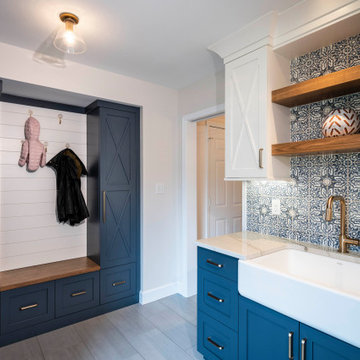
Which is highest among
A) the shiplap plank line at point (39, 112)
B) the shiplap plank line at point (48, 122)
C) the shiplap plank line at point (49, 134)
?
the shiplap plank line at point (39, 112)

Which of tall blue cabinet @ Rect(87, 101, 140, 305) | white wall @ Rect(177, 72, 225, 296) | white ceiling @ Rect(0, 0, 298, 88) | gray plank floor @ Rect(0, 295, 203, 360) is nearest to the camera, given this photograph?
white ceiling @ Rect(0, 0, 298, 88)

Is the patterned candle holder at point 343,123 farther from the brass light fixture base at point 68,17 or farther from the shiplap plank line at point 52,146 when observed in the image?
the shiplap plank line at point 52,146

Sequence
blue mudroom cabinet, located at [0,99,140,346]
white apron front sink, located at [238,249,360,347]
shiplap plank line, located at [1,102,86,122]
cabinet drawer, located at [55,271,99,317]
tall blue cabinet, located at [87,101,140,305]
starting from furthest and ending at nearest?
tall blue cabinet, located at [87,101,140,305]
shiplap plank line, located at [1,102,86,122]
cabinet drawer, located at [55,271,99,317]
blue mudroom cabinet, located at [0,99,140,346]
white apron front sink, located at [238,249,360,347]

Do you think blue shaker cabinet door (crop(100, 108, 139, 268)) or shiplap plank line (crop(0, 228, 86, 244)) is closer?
shiplap plank line (crop(0, 228, 86, 244))

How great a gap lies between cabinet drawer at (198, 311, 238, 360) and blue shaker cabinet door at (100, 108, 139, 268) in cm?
120

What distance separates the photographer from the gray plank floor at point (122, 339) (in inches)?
81.9

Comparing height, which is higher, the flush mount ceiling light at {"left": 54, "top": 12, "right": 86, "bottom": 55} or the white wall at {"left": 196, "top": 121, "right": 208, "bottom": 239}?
the flush mount ceiling light at {"left": 54, "top": 12, "right": 86, "bottom": 55}

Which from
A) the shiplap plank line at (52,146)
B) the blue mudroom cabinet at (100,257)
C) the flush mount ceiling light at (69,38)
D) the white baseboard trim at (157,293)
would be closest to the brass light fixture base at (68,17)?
the flush mount ceiling light at (69,38)

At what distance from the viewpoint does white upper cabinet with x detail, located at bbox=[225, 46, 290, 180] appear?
6.08 feet

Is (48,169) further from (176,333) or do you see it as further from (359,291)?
(359,291)

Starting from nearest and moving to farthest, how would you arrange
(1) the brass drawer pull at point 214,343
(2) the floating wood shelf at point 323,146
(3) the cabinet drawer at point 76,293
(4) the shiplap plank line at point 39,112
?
(2) the floating wood shelf at point 323,146, (1) the brass drawer pull at point 214,343, (3) the cabinet drawer at point 76,293, (4) the shiplap plank line at point 39,112

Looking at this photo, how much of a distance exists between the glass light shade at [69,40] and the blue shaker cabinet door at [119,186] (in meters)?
0.96

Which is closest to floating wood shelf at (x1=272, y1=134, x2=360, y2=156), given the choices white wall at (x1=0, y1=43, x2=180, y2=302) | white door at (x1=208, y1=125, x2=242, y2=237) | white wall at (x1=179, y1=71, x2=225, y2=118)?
white wall at (x1=179, y1=71, x2=225, y2=118)

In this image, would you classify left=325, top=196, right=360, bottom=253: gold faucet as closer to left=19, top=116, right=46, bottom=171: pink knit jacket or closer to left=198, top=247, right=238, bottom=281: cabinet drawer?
left=198, top=247, right=238, bottom=281: cabinet drawer
